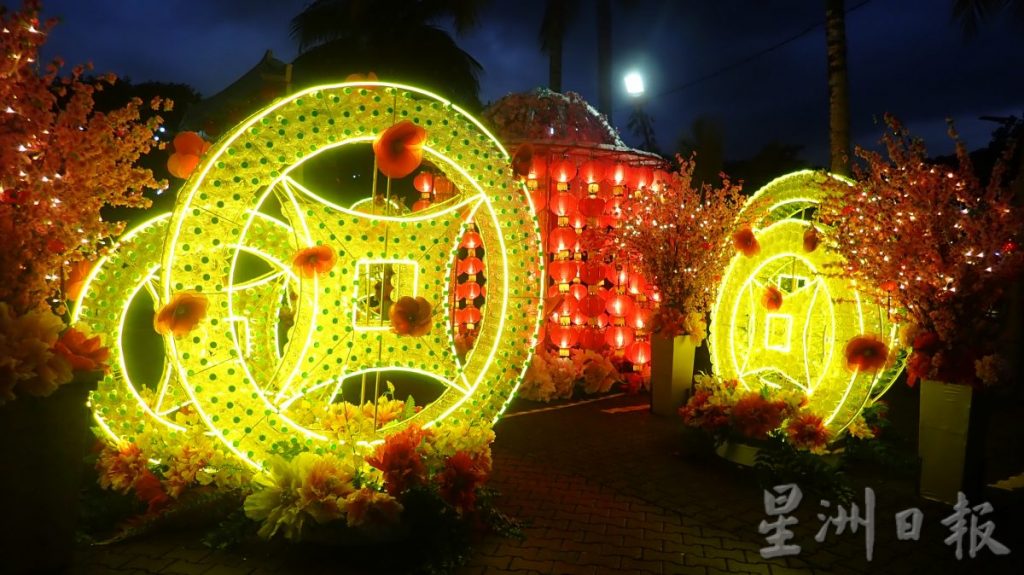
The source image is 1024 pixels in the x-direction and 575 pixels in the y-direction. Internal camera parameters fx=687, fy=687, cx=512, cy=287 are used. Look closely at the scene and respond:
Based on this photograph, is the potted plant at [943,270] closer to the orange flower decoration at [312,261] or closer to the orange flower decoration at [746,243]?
the orange flower decoration at [746,243]

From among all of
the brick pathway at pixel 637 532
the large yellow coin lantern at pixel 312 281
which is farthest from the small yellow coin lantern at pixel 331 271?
the brick pathway at pixel 637 532

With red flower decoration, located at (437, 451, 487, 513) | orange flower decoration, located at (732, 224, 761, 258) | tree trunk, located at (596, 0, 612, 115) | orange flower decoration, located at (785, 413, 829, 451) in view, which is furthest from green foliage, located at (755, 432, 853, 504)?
tree trunk, located at (596, 0, 612, 115)

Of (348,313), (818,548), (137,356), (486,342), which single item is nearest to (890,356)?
(818,548)

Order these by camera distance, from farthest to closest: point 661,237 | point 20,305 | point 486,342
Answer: point 661,237 < point 486,342 < point 20,305

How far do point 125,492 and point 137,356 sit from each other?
15.9 ft

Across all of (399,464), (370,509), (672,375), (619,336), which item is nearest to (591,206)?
(619,336)

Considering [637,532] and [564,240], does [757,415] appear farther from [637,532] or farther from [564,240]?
[564,240]

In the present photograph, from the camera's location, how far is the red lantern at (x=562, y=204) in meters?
9.73

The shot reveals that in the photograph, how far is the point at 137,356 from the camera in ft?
28.7

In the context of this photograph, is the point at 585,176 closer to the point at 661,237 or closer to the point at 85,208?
the point at 661,237

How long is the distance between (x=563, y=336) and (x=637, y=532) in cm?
509

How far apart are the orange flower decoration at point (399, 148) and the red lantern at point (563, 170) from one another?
5.70 metres

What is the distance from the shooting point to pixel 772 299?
20.6 ft

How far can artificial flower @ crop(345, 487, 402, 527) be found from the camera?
3.91 m
